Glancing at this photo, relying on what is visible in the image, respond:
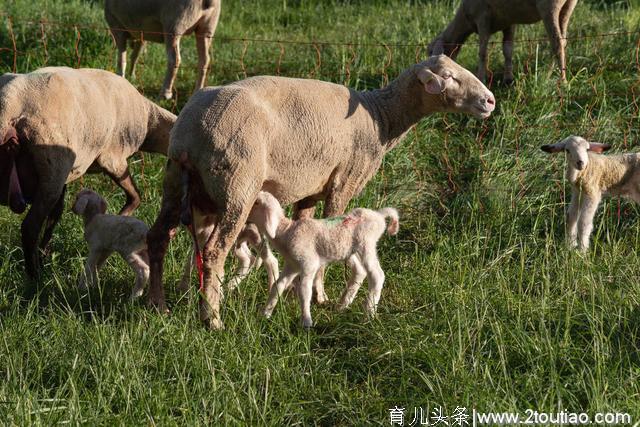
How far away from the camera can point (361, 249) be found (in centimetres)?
529

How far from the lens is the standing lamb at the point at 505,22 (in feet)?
Answer: 27.8

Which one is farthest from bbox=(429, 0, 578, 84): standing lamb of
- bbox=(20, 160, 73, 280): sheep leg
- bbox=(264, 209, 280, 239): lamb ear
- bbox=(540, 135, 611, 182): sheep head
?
bbox=(20, 160, 73, 280): sheep leg

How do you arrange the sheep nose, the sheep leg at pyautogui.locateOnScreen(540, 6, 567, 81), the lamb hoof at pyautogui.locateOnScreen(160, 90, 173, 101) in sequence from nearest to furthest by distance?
1. the sheep nose
2. the sheep leg at pyautogui.locateOnScreen(540, 6, 567, 81)
3. the lamb hoof at pyautogui.locateOnScreen(160, 90, 173, 101)

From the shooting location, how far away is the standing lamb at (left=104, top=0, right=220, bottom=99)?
880 cm

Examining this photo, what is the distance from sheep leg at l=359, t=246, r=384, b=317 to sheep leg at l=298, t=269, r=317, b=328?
32 centimetres

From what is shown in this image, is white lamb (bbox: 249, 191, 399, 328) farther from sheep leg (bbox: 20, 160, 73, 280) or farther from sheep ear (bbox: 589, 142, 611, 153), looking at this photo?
sheep ear (bbox: 589, 142, 611, 153)

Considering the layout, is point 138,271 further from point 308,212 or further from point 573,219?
point 573,219

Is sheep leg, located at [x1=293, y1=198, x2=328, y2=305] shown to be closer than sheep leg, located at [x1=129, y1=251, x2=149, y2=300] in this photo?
No

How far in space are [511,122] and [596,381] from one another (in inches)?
153

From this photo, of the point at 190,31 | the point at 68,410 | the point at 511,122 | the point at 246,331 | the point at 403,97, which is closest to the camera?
the point at 68,410

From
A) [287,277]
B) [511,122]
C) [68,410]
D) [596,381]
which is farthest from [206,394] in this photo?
[511,122]

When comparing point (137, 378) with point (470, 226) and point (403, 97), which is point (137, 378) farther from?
point (470, 226)

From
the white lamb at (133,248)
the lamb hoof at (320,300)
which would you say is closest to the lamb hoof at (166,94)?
the white lamb at (133,248)

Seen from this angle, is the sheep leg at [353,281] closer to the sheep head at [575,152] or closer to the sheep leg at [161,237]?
the sheep leg at [161,237]
